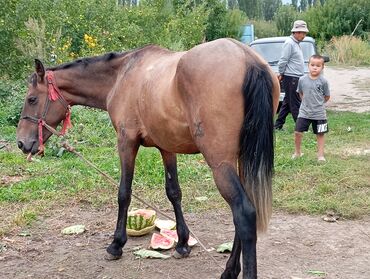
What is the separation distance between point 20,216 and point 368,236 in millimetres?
3432

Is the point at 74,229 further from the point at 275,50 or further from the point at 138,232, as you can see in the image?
the point at 275,50

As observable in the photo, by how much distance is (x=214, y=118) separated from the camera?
3303 mm

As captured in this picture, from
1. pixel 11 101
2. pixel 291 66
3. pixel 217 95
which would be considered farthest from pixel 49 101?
pixel 11 101

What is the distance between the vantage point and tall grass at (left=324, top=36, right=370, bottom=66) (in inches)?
1032

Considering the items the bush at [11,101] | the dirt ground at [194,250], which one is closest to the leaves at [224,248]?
the dirt ground at [194,250]

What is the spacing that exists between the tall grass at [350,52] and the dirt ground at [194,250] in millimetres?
22580

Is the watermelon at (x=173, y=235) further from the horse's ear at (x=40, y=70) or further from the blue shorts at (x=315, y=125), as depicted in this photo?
the blue shorts at (x=315, y=125)

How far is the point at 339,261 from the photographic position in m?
4.25

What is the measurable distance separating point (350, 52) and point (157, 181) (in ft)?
73.8

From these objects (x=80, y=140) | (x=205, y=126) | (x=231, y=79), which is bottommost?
(x=80, y=140)

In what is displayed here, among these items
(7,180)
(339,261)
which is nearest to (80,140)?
(7,180)

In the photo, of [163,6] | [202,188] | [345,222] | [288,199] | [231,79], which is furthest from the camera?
[163,6]

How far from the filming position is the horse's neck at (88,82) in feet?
15.7

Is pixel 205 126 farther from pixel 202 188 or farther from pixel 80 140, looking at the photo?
pixel 80 140
